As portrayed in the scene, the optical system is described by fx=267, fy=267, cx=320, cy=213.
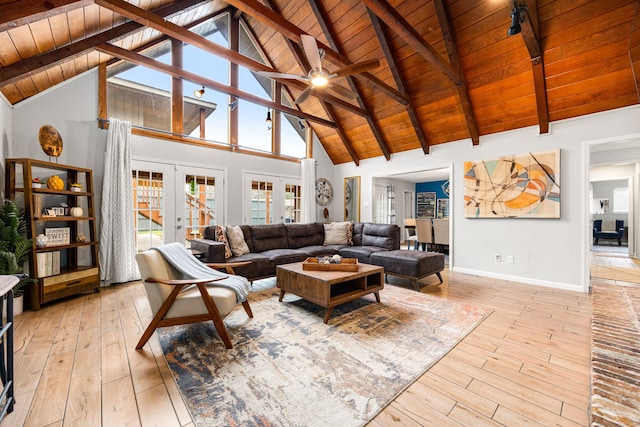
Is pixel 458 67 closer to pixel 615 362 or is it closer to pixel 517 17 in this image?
pixel 517 17

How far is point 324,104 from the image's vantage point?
5.76 m

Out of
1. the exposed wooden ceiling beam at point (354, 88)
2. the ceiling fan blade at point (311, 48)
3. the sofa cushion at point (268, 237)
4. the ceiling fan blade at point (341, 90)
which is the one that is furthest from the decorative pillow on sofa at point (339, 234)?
the ceiling fan blade at point (311, 48)

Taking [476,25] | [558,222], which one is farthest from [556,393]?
[476,25]

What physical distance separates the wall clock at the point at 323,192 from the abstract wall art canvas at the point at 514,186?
338cm

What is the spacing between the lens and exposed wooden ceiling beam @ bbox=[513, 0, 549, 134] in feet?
9.75

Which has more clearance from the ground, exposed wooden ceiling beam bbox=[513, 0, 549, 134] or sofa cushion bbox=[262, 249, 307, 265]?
exposed wooden ceiling beam bbox=[513, 0, 549, 134]

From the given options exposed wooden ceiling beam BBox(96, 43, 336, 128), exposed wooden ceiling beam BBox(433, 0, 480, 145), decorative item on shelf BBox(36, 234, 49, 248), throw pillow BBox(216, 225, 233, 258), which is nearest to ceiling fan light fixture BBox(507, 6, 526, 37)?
exposed wooden ceiling beam BBox(433, 0, 480, 145)

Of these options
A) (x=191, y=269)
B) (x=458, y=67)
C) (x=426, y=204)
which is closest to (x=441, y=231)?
(x=458, y=67)

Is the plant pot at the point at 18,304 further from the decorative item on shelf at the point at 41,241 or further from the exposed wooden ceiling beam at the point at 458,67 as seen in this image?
the exposed wooden ceiling beam at the point at 458,67

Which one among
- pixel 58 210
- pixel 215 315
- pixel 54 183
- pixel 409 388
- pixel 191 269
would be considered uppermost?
pixel 54 183

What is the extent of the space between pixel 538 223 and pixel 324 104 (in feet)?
14.6

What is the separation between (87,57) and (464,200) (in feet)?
20.2

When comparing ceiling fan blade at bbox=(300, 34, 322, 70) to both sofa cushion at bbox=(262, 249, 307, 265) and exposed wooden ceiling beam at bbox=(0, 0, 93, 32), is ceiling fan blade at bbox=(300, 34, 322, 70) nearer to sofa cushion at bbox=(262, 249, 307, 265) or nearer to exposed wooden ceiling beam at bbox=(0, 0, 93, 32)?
exposed wooden ceiling beam at bbox=(0, 0, 93, 32)

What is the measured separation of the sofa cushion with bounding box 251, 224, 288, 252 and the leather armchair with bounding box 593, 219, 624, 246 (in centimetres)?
1013
